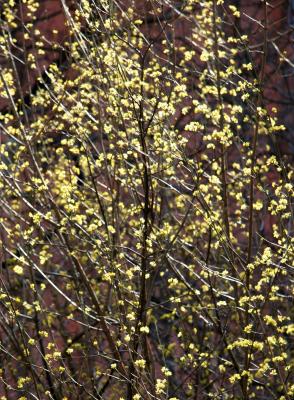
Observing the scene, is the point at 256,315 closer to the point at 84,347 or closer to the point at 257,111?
the point at 257,111

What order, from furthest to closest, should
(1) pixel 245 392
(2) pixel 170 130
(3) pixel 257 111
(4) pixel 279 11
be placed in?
(4) pixel 279 11, (2) pixel 170 130, (1) pixel 245 392, (3) pixel 257 111

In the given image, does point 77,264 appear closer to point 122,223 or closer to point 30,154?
point 30,154

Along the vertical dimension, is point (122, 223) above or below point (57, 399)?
above

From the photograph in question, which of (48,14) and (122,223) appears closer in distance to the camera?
(122,223)

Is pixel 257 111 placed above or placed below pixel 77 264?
above

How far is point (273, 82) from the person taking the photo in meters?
12.0

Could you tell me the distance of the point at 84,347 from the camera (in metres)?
7.56

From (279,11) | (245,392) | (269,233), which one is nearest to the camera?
(245,392)

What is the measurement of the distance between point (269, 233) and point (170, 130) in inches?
217

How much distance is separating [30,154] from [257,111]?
1529mm

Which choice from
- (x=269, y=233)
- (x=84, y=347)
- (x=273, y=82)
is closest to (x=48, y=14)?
(x=273, y=82)

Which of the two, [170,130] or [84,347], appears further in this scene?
[84,347]

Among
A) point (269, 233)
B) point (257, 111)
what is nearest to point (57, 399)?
point (257, 111)

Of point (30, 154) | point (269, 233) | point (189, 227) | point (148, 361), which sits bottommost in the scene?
point (269, 233)
